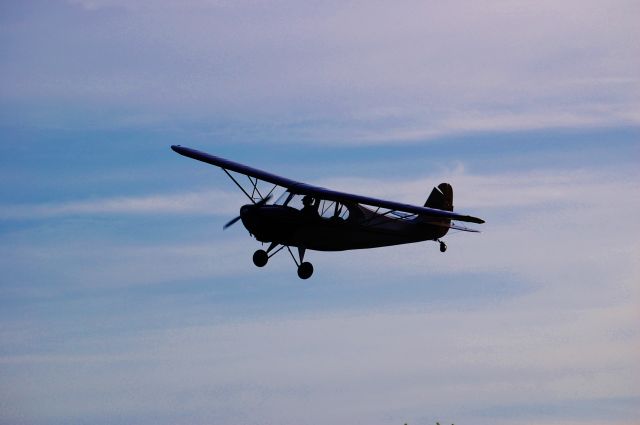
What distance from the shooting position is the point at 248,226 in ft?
140

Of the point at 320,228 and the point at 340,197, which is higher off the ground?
the point at 340,197

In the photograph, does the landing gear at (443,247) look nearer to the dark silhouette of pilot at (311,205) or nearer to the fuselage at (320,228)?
the fuselage at (320,228)

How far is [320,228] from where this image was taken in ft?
142

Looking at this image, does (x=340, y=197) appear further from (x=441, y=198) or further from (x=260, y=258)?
(x=441, y=198)

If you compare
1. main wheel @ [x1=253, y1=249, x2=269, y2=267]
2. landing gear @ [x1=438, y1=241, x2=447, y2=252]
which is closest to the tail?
landing gear @ [x1=438, y1=241, x2=447, y2=252]

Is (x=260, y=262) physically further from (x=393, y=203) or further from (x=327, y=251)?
(x=393, y=203)

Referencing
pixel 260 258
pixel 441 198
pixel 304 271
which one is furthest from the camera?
pixel 441 198

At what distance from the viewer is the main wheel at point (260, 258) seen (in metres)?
43.1

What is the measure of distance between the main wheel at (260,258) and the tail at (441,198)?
30.5 feet

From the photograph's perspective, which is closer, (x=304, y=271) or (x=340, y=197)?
(x=340, y=197)

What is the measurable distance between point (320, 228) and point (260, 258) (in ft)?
8.44

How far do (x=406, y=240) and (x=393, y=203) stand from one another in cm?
359

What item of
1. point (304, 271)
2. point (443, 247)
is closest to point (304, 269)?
point (304, 271)

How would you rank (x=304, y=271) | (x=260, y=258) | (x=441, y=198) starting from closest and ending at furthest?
(x=260, y=258) < (x=304, y=271) < (x=441, y=198)
